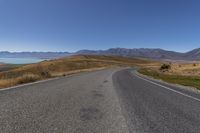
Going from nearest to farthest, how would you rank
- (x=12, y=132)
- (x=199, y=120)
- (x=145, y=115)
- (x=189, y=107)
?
(x=12, y=132)
(x=199, y=120)
(x=145, y=115)
(x=189, y=107)

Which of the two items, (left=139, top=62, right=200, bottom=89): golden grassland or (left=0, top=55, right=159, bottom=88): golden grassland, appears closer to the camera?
(left=0, top=55, right=159, bottom=88): golden grassland

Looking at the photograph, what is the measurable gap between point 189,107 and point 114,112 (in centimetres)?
307

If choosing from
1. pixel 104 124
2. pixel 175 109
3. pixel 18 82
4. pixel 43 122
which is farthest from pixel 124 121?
pixel 18 82

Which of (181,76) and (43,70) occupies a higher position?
(43,70)

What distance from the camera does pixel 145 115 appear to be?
23.4ft

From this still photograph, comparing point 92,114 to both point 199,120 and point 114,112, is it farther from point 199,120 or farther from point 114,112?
point 199,120

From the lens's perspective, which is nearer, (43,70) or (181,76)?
(43,70)

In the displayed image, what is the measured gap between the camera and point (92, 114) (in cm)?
720

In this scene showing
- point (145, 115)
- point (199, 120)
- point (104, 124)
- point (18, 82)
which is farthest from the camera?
point (18, 82)

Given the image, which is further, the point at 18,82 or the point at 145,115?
the point at 18,82

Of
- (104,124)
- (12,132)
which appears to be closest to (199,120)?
(104,124)

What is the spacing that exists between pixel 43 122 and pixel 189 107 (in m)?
5.47

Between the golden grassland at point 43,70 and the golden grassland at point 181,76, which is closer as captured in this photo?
the golden grassland at point 43,70

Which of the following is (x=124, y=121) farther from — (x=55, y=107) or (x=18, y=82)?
(x=18, y=82)
